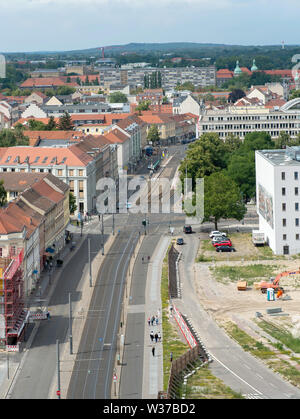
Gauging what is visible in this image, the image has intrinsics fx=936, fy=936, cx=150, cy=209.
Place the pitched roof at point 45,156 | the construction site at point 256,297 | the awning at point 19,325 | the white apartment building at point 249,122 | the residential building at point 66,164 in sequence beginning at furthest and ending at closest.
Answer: the white apartment building at point 249,122 → the pitched roof at point 45,156 → the residential building at point 66,164 → the construction site at point 256,297 → the awning at point 19,325

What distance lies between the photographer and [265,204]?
97.7 m

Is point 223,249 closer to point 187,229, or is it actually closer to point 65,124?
point 187,229

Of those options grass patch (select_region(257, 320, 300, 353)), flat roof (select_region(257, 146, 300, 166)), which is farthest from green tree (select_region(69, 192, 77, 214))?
grass patch (select_region(257, 320, 300, 353))

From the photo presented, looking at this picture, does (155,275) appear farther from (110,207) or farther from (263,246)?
(110,207)

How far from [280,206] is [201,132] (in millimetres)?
73369

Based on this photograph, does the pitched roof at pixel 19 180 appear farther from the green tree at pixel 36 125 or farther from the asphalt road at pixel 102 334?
the green tree at pixel 36 125

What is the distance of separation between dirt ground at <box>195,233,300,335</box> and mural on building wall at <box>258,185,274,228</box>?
3191 mm

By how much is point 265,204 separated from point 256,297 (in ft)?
77.4

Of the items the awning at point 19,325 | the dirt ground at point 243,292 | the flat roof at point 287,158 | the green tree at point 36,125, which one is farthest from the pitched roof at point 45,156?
the awning at point 19,325

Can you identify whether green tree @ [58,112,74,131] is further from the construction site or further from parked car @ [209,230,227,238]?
the construction site

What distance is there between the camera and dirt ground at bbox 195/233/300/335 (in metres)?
70.0

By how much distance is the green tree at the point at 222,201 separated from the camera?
10069cm

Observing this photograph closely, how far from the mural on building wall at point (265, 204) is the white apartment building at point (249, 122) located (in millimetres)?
64189

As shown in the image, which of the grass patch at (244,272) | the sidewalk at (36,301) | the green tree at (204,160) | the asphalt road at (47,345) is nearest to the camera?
the asphalt road at (47,345)
